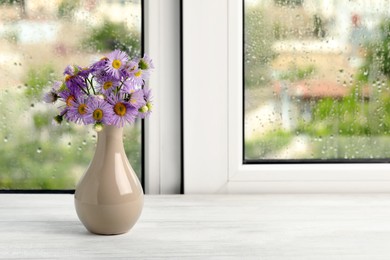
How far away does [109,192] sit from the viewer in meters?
1.08

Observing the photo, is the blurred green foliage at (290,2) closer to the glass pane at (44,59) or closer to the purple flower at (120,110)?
the glass pane at (44,59)

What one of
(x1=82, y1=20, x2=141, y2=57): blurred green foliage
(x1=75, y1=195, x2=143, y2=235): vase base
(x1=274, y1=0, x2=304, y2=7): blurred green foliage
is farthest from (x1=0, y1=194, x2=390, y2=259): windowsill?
(x1=274, y1=0, x2=304, y2=7): blurred green foliage

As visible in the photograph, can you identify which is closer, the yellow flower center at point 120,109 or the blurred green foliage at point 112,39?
the yellow flower center at point 120,109

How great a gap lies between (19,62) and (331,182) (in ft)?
2.67

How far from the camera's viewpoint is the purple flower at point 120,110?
1.07 m

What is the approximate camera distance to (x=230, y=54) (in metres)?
1.45

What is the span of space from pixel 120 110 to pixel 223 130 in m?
0.44

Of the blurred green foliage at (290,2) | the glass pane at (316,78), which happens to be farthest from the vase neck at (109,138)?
the blurred green foliage at (290,2)

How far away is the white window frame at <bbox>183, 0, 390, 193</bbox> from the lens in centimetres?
144

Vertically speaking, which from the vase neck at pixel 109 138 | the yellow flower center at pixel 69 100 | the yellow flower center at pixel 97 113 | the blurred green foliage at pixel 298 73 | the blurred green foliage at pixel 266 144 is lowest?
the blurred green foliage at pixel 266 144

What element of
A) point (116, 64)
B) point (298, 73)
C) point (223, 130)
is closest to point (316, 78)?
point (298, 73)

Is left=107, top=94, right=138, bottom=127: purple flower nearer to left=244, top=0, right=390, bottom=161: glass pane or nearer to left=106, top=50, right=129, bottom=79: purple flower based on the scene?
left=106, top=50, right=129, bottom=79: purple flower

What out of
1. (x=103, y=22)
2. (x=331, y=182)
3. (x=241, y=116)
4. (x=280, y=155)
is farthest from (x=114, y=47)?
(x=331, y=182)

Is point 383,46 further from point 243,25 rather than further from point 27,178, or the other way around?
point 27,178
